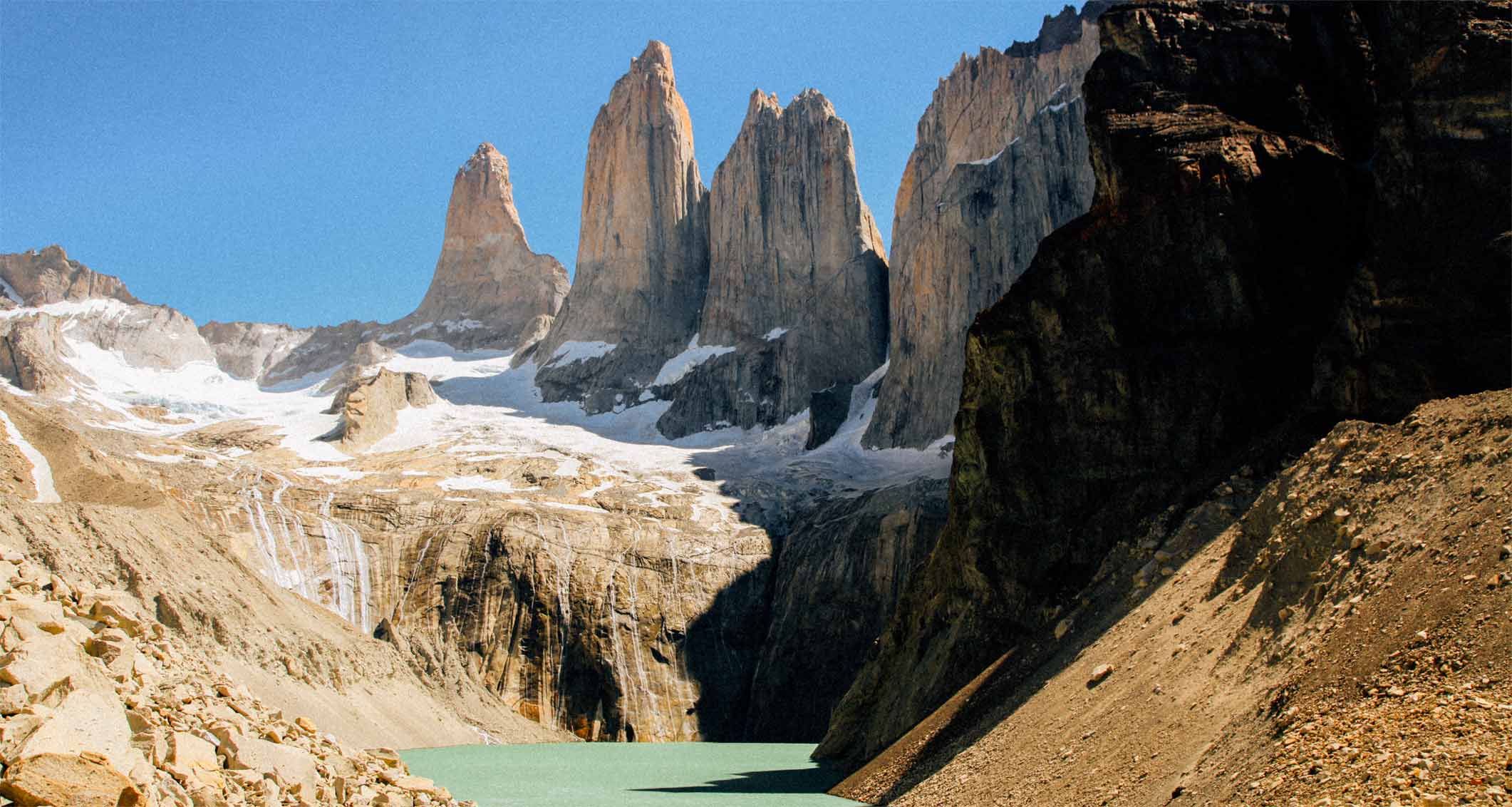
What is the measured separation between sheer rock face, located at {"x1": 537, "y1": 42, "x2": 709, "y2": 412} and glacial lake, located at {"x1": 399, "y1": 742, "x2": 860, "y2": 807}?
72.5 metres

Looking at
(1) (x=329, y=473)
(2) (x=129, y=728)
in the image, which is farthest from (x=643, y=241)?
(2) (x=129, y=728)

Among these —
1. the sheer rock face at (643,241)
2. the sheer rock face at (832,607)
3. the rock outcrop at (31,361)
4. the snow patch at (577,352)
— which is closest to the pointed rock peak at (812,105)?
the sheer rock face at (643,241)

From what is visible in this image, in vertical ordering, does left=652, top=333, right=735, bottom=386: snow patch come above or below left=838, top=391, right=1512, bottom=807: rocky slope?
above

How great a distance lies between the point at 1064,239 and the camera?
3503 cm

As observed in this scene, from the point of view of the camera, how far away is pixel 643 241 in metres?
127

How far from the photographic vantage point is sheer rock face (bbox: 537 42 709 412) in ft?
412

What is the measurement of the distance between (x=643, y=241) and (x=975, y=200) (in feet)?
161

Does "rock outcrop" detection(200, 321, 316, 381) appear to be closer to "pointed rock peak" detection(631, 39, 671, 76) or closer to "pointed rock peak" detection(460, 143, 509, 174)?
"pointed rock peak" detection(460, 143, 509, 174)

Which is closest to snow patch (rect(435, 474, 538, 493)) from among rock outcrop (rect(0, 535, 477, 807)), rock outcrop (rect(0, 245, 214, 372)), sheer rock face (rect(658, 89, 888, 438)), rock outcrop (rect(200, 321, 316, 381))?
sheer rock face (rect(658, 89, 888, 438))

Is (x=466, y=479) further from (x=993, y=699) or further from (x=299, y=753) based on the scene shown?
(x=299, y=753)

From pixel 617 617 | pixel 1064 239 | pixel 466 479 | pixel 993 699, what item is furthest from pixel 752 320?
pixel 993 699

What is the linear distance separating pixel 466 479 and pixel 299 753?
69.0 m

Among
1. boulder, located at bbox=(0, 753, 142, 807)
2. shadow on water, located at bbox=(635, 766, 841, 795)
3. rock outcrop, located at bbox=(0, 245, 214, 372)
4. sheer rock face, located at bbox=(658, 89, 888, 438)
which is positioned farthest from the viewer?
rock outcrop, located at bbox=(0, 245, 214, 372)

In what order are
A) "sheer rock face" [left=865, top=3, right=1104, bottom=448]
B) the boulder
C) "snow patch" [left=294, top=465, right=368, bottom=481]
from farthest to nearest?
"sheer rock face" [left=865, top=3, right=1104, bottom=448]
"snow patch" [left=294, top=465, right=368, bottom=481]
the boulder
